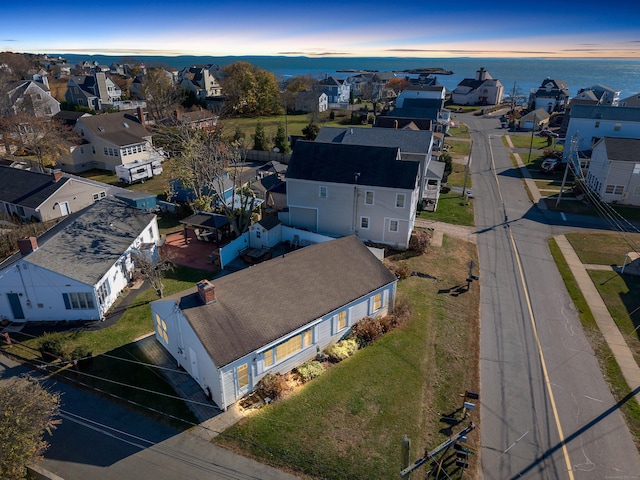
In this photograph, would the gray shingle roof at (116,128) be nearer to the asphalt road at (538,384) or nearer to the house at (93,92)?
the house at (93,92)

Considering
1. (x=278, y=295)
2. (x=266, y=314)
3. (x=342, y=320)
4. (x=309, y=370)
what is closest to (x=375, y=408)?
(x=309, y=370)

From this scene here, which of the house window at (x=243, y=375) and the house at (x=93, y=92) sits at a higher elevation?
the house at (x=93, y=92)

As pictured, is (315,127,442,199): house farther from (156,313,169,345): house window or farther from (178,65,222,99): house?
(178,65,222,99): house

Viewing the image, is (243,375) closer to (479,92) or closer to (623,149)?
(623,149)

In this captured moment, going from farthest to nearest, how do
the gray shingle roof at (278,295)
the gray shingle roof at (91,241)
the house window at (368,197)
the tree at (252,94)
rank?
the tree at (252,94) → the house window at (368,197) → the gray shingle roof at (91,241) → the gray shingle roof at (278,295)

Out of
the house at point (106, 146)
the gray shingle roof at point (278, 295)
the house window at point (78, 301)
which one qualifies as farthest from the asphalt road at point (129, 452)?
the house at point (106, 146)

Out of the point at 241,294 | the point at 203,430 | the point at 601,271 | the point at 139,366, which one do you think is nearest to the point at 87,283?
the point at 139,366
